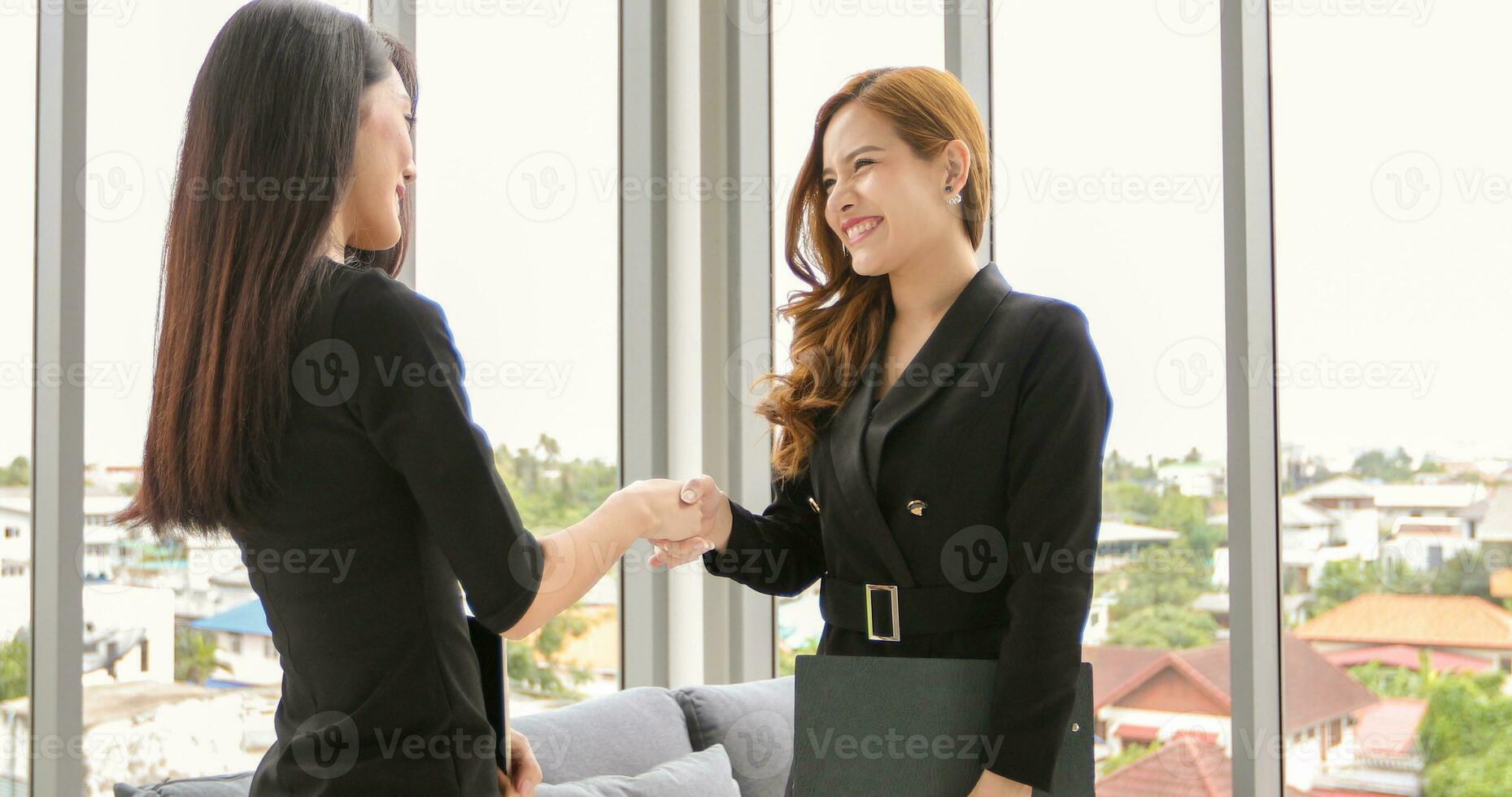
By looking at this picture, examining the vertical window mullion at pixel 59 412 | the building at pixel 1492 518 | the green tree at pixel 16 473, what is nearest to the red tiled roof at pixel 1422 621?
the building at pixel 1492 518

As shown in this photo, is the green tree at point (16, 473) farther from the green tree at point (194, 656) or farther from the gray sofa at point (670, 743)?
the gray sofa at point (670, 743)

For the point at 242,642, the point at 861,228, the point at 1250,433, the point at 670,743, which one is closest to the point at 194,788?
the point at 242,642

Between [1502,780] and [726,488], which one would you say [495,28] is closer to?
[726,488]

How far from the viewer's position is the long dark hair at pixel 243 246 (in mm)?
1150

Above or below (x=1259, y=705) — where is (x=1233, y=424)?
above

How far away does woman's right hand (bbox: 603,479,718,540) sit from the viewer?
1.59 metres

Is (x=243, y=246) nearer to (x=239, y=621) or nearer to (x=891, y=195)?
(x=891, y=195)

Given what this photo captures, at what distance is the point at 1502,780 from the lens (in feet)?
7.48

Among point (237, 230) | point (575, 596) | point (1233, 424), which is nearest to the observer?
point (237, 230)

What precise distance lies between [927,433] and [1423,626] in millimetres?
1438

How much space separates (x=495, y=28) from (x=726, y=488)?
1.33m

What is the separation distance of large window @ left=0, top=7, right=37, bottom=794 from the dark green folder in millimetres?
1563

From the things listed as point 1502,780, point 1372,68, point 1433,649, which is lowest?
point 1502,780

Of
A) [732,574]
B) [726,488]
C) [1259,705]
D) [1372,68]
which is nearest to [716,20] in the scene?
[726,488]
